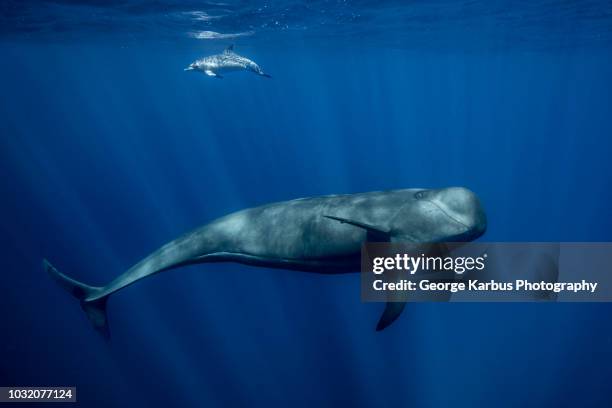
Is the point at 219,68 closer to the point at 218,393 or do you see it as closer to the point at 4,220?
the point at 218,393

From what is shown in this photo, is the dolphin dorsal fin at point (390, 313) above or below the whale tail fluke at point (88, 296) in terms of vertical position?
above

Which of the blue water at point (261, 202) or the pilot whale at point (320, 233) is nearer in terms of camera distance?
the pilot whale at point (320, 233)

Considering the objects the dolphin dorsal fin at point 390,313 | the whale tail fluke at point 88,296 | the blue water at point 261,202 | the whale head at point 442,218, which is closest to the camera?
the whale head at point 442,218

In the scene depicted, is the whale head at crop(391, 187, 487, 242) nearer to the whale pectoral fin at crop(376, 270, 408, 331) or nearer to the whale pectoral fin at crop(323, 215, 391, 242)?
the whale pectoral fin at crop(323, 215, 391, 242)

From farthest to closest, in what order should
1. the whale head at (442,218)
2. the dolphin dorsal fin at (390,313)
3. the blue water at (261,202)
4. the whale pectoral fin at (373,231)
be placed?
the blue water at (261,202) < the dolphin dorsal fin at (390,313) < the whale head at (442,218) < the whale pectoral fin at (373,231)

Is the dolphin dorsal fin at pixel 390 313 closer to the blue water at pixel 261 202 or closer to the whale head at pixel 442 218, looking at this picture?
the whale head at pixel 442 218

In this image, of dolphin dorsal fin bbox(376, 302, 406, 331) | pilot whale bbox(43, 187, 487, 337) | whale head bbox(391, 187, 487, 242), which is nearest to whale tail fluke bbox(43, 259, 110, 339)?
pilot whale bbox(43, 187, 487, 337)

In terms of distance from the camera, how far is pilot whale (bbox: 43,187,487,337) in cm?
Answer: 585

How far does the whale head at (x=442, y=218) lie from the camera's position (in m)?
Answer: 5.75

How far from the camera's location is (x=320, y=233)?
6695 millimetres

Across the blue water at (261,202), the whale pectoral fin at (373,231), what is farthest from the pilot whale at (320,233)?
the blue water at (261,202)

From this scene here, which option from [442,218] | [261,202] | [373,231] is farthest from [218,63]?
[442,218]

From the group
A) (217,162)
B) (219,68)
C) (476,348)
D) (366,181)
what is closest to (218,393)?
(476,348)

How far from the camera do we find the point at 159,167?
41688mm
